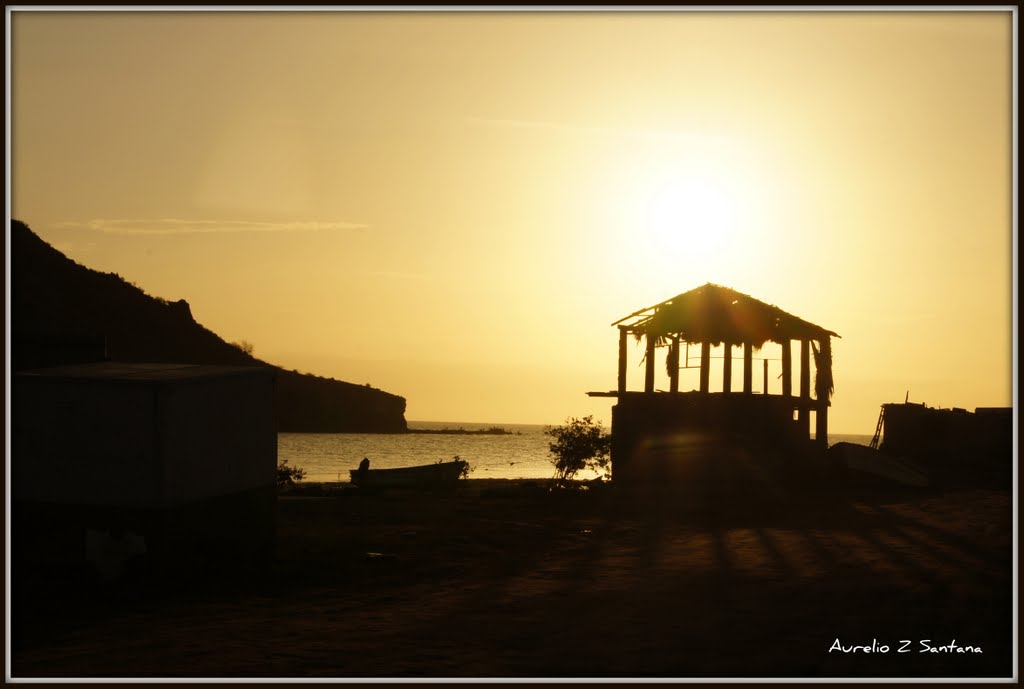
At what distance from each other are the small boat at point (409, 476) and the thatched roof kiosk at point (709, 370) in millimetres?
15078

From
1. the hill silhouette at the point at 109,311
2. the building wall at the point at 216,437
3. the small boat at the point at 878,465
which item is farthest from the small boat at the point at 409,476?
the building wall at the point at 216,437

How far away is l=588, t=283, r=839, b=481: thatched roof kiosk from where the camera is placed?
3083cm

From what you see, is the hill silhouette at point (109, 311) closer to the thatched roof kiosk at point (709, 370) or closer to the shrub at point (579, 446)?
the shrub at point (579, 446)

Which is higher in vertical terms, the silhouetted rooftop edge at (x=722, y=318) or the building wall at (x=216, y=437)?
the silhouetted rooftop edge at (x=722, y=318)

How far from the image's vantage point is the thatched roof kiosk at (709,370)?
30.8m

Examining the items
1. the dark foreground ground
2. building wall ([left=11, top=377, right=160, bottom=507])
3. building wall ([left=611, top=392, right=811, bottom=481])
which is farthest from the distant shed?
building wall ([left=611, top=392, right=811, bottom=481])

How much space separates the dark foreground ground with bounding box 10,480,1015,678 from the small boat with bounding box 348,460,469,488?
80.7 feet

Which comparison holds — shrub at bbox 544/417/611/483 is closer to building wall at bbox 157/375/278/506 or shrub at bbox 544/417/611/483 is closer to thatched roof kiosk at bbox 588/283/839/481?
thatched roof kiosk at bbox 588/283/839/481

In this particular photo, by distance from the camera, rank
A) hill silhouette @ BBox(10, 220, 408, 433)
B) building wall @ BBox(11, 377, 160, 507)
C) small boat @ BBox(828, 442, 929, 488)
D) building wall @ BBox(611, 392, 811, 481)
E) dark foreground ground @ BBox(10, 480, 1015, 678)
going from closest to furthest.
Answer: dark foreground ground @ BBox(10, 480, 1015, 678) < building wall @ BBox(11, 377, 160, 507) < building wall @ BBox(611, 392, 811, 481) < small boat @ BBox(828, 442, 929, 488) < hill silhouette @ BBox(10, 220, 408, 433)

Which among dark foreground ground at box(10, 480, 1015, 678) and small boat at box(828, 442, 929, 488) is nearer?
dark foreground ground at box(10, 480, 1015, 678)

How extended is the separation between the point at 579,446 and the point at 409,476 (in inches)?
324

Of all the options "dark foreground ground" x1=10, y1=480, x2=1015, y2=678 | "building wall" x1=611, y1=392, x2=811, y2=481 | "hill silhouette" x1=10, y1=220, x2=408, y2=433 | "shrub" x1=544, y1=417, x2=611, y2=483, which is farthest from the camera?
"hill silhouette" x1=10, y1=220, x2=408, y2=433

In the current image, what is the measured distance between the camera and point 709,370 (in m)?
31.3

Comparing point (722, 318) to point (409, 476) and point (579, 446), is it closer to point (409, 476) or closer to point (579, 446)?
point (579, 446)
